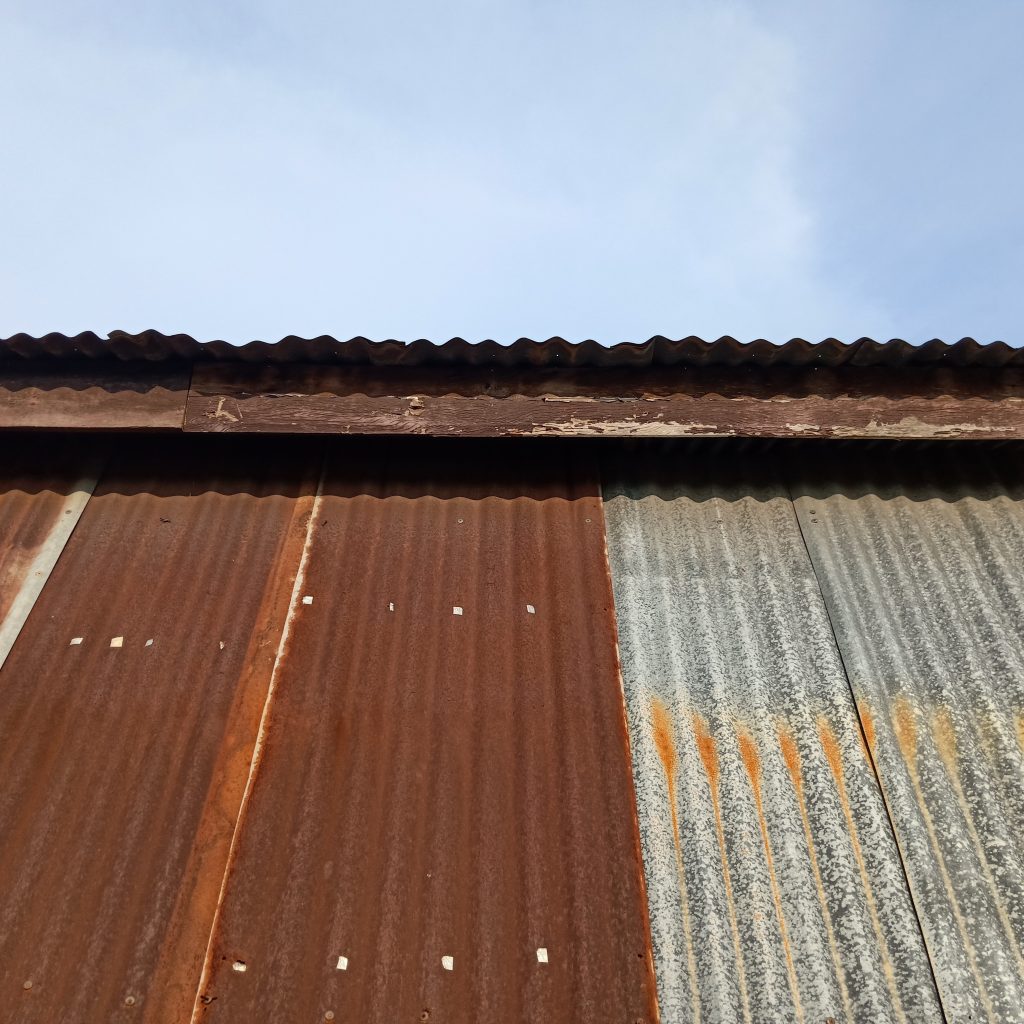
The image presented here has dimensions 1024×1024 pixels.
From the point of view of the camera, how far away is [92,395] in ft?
12.4

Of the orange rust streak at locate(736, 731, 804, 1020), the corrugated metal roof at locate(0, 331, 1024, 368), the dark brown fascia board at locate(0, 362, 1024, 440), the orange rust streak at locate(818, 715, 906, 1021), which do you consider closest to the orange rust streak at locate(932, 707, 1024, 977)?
the orange rust streak at locate(818, 715, 906, 1021)

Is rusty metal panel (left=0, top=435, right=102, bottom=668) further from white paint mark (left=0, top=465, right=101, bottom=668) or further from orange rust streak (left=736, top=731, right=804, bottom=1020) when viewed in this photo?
orange rust streak (left=736, top=731, right=804, bottom=1020)

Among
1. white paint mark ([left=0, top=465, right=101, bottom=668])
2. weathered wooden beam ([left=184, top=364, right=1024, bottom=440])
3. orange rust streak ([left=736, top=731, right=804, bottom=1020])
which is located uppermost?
weathered wooden beam ([left=184, top=364, right=1024, bottom=440])

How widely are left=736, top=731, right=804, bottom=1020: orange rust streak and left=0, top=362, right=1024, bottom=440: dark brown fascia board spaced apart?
4.83ft

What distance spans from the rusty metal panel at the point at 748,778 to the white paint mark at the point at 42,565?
2.60 meters

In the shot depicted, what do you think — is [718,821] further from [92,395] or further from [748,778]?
[92,395]

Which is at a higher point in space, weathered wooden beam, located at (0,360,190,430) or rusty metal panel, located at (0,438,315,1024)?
weathered wooden beam, located at (0,360,190,430)

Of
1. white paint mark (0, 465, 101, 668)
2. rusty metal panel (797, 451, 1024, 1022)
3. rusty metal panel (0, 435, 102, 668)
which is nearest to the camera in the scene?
rusty metal panel (797, 451, 1024, 1022)

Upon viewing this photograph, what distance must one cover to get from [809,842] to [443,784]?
1.32m

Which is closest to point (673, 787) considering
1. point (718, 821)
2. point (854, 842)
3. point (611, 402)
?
point (718, 821)

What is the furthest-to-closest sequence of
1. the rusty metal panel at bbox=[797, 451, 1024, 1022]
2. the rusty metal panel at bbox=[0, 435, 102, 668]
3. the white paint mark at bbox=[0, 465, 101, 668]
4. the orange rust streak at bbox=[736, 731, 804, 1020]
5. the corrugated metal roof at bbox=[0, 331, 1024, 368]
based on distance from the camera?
the corrugated metal roof at bbox=[0, 331, 1024, 368]
the rusty metal panel at bbox=[0, 435, 102, 668]
the white paint mark at bbox=[0, 465, 101, 668]
the rusty metal panel at bbox=[797, 451, 1024, 1022]
the orange rust streak at bbox=[736, 731, 804, 1020]

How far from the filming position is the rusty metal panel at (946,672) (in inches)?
97.7

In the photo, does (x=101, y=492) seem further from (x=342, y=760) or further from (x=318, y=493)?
(x=342, y=760)

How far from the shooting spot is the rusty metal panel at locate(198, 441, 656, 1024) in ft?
7.84
